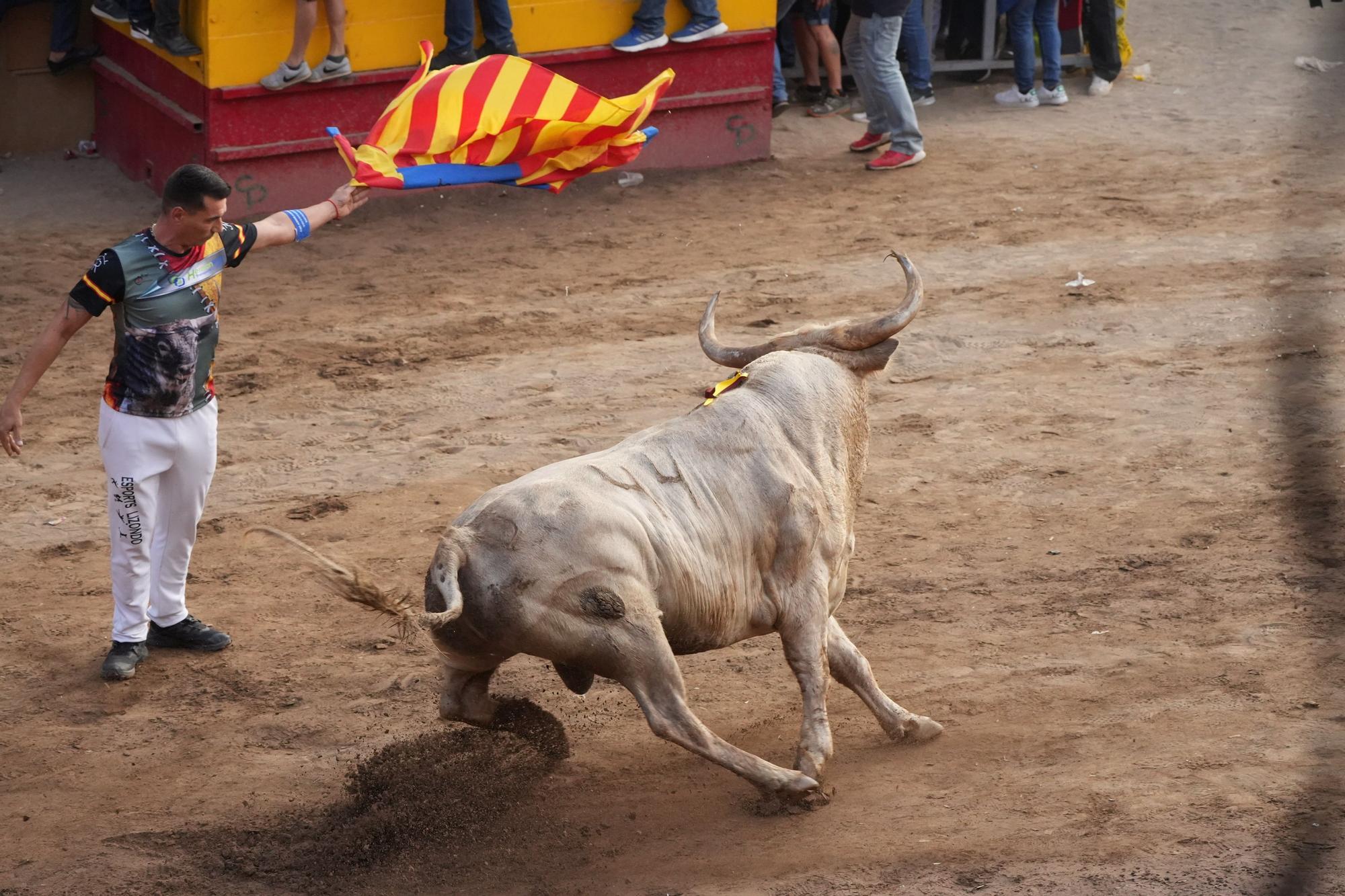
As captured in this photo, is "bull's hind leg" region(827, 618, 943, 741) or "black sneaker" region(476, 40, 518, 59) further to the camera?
"black sneaker" region(476, 40, 518, 59)

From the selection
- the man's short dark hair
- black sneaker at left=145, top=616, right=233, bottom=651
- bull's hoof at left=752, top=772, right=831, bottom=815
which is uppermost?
the man's short dark hair

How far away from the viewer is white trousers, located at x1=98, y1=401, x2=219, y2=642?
5914 mm

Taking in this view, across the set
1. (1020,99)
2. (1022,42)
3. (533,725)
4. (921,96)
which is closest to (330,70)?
(921,96)

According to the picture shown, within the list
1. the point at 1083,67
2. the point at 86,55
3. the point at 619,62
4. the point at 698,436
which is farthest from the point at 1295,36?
the point at 698,436

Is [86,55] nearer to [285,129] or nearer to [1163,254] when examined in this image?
[285,129]

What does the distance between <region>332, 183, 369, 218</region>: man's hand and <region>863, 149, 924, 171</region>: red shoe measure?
7788 millimetres

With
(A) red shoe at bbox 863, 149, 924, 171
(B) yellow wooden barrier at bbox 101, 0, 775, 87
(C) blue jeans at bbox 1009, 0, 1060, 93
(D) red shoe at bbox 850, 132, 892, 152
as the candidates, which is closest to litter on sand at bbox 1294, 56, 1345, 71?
(C) blue jeans at bbox 1009, 0, 1060, 93

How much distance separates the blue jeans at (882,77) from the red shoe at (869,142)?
0.20 ft

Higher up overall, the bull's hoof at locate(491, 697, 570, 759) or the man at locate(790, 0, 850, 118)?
the man at locate(790, 0, 850, 118)

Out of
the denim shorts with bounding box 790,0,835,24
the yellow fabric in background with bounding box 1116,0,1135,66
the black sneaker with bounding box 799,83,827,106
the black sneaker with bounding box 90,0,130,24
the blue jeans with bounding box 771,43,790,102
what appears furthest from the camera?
the yellow fabric in background with bounding box 1116,0,1135,66

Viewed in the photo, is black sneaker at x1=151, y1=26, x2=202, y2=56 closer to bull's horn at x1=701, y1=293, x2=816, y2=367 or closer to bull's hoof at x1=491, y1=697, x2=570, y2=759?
bull's horn at x1=701, y1=293, x2=816, y2=367

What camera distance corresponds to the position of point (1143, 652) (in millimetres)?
6363

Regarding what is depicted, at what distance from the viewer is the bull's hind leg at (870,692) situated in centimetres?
564

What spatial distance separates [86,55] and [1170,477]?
32.1 feet
